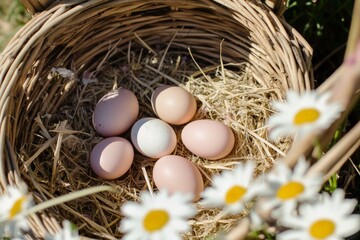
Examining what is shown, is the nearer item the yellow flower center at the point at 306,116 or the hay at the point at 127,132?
the yellow flower center at the point at 306,116

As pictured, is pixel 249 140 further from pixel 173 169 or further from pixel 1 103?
pixel 1 103

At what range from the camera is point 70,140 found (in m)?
1.59

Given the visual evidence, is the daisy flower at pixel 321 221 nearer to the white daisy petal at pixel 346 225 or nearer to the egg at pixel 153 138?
the white daisy petal at pixel 346 225

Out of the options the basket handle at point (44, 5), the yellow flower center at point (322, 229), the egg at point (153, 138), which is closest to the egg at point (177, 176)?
the egg at point (153, 138)

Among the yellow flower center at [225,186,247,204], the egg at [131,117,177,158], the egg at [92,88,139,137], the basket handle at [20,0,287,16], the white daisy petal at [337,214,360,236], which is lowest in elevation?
the egg at [131,117,177,158]

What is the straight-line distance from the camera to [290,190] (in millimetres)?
878

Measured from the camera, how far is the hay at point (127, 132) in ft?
4.87

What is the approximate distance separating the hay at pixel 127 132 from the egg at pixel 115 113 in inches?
2.0

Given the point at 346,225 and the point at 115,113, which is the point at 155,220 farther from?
the point at 115,113

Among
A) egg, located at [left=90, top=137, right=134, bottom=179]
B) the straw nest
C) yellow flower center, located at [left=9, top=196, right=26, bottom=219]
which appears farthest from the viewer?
egg, located at [left=90, top=137, right=134, bottom=179]

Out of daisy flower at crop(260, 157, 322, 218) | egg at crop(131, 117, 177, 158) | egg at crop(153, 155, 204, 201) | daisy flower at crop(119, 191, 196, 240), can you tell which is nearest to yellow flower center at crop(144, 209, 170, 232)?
daisy flower at crop(119, 191, 196, 240)

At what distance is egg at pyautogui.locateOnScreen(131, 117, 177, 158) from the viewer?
1574 millimetres

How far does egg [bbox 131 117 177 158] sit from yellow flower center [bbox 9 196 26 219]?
1.97ft

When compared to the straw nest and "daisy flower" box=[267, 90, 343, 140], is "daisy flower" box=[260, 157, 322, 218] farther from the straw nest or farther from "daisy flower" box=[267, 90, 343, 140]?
the straw nest
